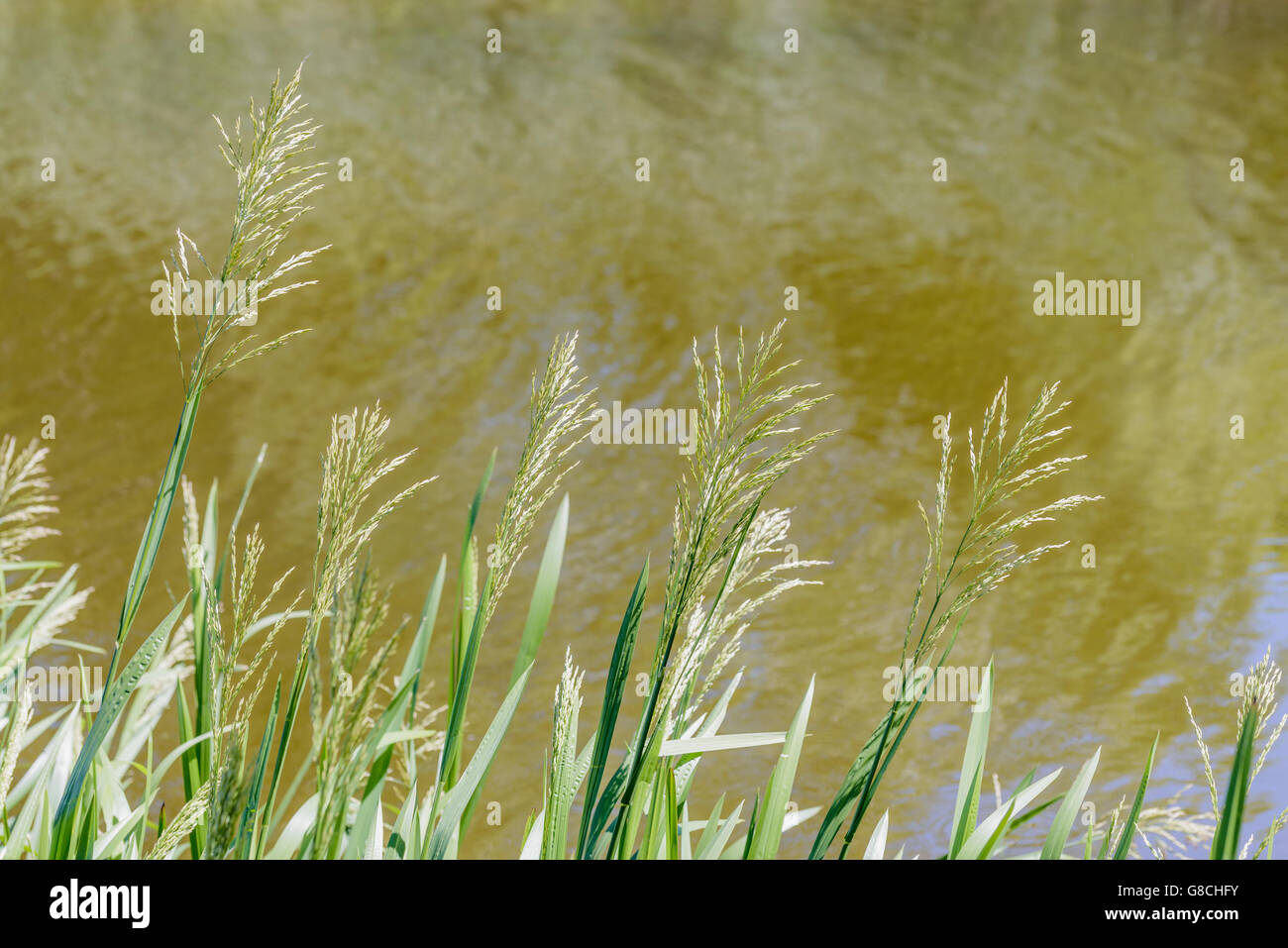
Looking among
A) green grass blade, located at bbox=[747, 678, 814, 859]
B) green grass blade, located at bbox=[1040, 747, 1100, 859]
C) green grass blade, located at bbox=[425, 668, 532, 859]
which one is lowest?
green grass blade, located at bbox=[1040, 747, 1100, 859]

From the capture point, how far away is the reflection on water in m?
3.42

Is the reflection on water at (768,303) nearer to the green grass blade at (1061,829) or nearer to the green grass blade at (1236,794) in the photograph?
the green grass blade at (1061,829)

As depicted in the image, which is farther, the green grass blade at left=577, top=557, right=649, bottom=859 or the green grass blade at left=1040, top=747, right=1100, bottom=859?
the green grass blade at left=1040, top=747, right=1100, bottom=859

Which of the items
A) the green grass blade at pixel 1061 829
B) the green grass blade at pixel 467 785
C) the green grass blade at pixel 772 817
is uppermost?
the green grass blade at pixel 467 785

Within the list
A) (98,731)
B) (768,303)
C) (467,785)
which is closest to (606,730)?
(467,785)

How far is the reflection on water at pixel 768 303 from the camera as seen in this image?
11.2ft

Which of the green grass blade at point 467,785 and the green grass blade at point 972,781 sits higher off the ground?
the green grass blade at point 467,785

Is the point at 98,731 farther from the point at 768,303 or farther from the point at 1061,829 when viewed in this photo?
the point at 768,303

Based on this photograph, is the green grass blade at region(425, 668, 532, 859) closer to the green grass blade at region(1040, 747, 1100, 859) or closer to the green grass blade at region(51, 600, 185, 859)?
the green grass blade at region(51, 600, 185, 859)

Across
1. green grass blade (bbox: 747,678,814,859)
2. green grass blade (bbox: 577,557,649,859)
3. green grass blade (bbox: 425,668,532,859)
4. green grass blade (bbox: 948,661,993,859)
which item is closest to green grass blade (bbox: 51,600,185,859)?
green grass blade (bbox: 425,668,532,859)

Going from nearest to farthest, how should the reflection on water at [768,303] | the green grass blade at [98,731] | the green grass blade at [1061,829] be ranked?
the green grass blade at [98,731] → the green grass blade at [1061,829] → the reflection on water at [768,303]

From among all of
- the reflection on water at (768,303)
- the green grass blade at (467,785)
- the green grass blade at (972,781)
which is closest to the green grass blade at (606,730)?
the green grass blade at (467,785)

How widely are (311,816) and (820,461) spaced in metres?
3.40
